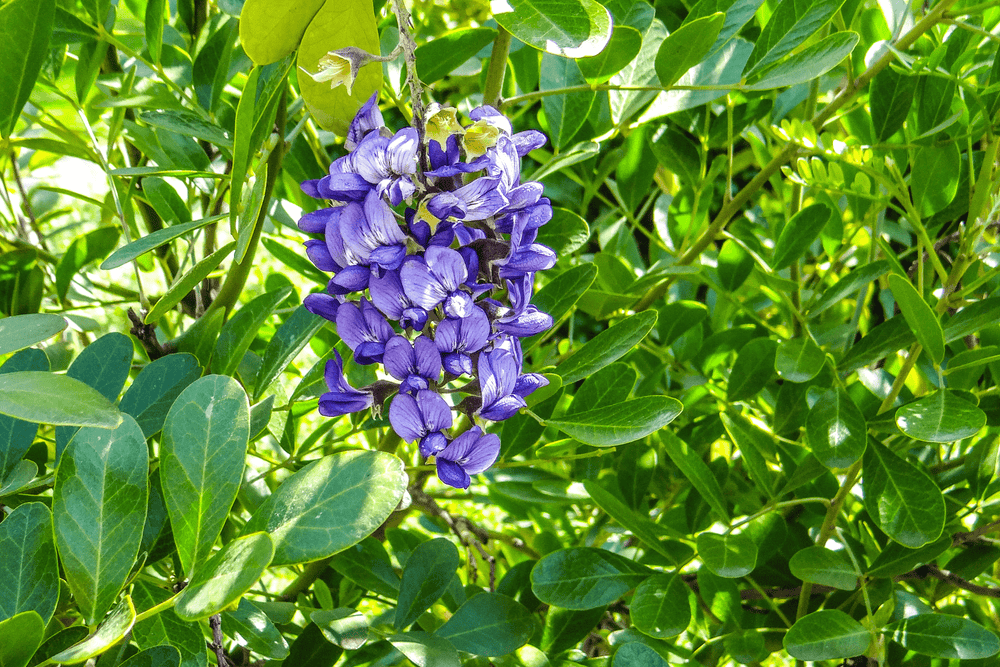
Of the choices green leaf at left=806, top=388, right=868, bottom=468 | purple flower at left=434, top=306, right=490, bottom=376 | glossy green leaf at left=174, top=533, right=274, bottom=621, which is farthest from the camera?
green leaf at left=806, top=388, right=868, bottom=468

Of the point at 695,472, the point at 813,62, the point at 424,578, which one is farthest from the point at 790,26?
the point at 424,578

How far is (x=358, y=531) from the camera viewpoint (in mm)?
271

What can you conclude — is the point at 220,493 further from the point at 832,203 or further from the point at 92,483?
the point at 832,203

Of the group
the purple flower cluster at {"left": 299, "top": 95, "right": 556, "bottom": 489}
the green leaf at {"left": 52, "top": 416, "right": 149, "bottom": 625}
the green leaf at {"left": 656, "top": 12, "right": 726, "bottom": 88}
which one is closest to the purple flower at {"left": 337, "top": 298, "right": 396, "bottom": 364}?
the purple flower cluster at {"left": 299, "top": 95, "right": 556, "bottom": 489}

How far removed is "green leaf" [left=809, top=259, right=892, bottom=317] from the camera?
49cm

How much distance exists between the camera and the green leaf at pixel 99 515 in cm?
29

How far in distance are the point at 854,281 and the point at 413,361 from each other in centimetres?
30

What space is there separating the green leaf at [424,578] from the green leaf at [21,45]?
0.31 m

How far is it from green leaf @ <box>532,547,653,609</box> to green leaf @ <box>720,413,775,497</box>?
0.10 meters

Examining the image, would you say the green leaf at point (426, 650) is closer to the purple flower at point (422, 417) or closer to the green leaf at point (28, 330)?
the purple flower at point (422, 417)

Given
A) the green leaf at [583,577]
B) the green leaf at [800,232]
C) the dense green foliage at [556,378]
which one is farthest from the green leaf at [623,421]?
the green leaf at [800,232]

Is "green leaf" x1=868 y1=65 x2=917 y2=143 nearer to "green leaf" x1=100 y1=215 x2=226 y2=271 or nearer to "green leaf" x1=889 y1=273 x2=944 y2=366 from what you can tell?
"green leaf" x1=889 y1=273 x2=944 y2=366

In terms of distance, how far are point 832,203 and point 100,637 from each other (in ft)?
1.79

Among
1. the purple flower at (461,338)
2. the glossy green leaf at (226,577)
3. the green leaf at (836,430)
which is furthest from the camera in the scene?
the green leaf at (836,430)
